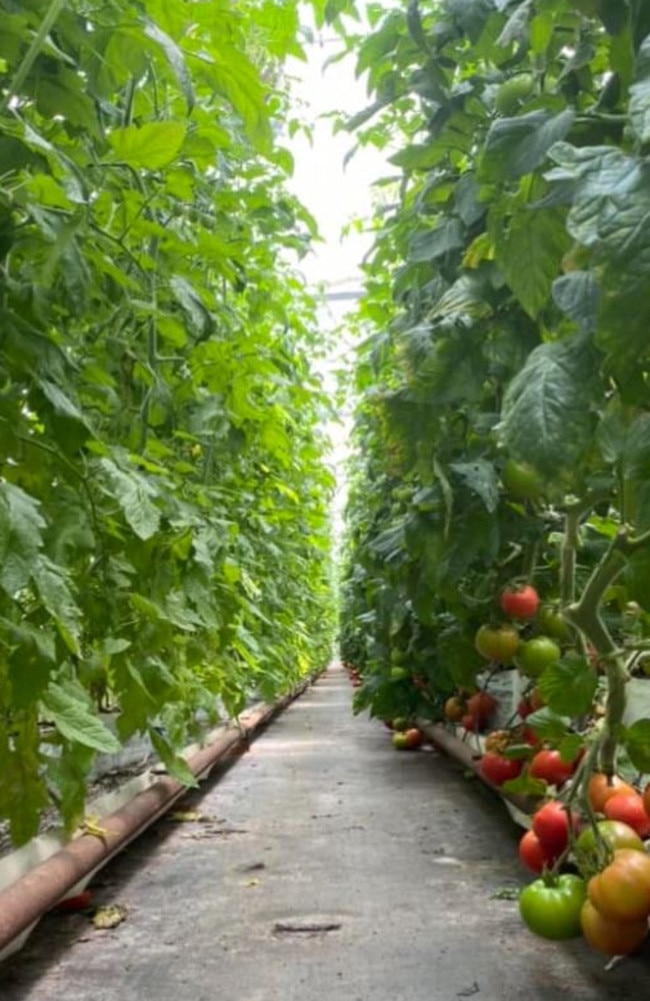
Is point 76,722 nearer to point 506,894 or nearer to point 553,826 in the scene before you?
point 553,826

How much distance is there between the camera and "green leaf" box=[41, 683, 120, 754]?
1.29 m

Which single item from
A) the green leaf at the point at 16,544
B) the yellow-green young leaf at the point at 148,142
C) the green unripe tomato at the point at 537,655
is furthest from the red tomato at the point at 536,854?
the yellow-green young leaf at the point at 148,142

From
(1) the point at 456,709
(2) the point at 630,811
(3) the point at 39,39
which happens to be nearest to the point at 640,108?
(3) the point at 39,39

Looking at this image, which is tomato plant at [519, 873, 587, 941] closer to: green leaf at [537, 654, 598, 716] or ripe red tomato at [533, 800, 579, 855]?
ripe red tomato at [533, 800, 579, 855]

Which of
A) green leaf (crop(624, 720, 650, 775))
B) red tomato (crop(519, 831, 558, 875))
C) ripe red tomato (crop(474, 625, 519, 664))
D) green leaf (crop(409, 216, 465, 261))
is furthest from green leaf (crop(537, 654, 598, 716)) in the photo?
ripe red tomato (crop(474, 625, 519, 664))

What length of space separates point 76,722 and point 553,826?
0.82 metres

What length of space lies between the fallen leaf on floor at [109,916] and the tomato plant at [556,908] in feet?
3.37

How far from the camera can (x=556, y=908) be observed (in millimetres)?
1588

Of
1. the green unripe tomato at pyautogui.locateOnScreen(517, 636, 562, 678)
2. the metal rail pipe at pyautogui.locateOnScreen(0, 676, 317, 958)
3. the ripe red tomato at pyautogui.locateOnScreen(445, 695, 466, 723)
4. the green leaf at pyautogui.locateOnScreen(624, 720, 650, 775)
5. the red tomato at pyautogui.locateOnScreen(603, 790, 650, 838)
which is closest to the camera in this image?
the green leaf at pyautogui.locateOnScreen(624, 720, 650, 775)

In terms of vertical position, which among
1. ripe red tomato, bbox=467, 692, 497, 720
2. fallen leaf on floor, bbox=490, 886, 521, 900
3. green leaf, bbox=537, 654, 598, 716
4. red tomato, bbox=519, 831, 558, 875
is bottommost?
fallen leaf on floor, bbox=490, 886, 521, 900

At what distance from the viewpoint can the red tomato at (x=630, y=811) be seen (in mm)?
1646

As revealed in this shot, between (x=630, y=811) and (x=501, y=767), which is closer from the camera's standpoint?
(x=630, y=811)

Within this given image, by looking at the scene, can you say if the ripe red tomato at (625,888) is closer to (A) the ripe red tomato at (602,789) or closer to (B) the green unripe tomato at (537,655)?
(A) the ripe red tomato at (602,789)

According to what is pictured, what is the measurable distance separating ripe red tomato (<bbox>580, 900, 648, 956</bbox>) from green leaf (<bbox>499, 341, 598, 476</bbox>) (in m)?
0.79
